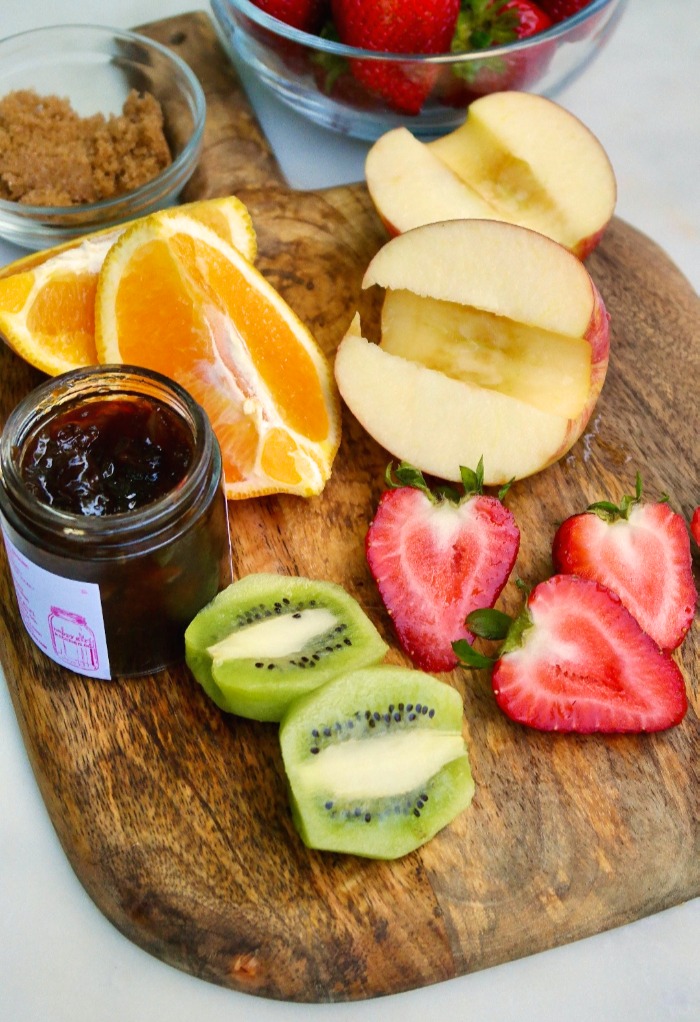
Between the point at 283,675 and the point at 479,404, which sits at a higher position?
the point at 479,404

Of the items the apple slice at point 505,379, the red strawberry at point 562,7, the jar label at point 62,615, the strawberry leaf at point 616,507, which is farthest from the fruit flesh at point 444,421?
the red strawberry at point 562,7

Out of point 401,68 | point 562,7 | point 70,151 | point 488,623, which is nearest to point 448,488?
point 488,623

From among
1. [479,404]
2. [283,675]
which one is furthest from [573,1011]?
[479,404]

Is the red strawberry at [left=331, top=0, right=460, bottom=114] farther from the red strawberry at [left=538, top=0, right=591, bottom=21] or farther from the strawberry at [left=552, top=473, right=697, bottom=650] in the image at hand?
the strawberry at [left=552, top=473, right=697, bottom=650]

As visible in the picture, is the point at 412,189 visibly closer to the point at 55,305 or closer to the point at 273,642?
the point at 55,305

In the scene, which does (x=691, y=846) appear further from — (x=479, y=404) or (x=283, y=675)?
(x=479, y=404)

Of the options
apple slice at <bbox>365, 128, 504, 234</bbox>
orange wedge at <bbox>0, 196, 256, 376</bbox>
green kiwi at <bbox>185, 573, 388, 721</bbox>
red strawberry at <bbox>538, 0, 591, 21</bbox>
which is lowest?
green kiwi at <bbox>185, 573, 388, 721</bbox>

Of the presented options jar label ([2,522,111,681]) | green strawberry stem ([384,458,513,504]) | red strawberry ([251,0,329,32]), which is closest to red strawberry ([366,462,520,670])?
green strawberry stem ([384,458,513,504])
